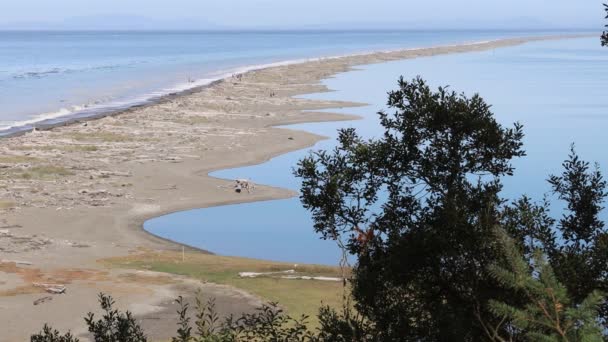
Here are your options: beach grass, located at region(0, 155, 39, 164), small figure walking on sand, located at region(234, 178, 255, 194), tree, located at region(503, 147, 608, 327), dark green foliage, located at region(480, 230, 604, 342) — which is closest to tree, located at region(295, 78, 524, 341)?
tree, located at region(503, 147, 608, 327)

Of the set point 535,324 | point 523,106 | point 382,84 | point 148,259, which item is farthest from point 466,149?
A: point 382,84

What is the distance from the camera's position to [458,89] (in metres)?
81.2

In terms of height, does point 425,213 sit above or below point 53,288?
above

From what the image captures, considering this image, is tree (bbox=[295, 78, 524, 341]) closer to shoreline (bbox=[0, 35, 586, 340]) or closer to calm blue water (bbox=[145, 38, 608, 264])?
shoreline (bbox=[0, 35, 586, 340])

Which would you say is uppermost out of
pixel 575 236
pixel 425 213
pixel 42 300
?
pixel 425 213

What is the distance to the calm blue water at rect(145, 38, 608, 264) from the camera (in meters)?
34.2

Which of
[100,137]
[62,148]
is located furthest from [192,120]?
[62,148]

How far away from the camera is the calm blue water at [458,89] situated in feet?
112

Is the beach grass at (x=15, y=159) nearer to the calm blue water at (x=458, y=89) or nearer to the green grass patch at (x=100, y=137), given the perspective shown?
the green grass patch at (x=100, y=137)

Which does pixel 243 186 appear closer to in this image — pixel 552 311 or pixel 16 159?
pixel 16 159

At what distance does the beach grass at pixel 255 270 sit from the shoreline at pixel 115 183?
4.99 ft

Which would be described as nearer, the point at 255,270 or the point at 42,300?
the point at 42,300

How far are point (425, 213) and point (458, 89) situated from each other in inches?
2854

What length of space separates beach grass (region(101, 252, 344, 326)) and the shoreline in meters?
1.52
